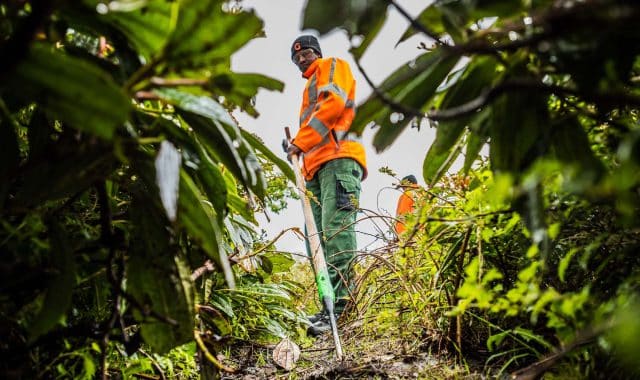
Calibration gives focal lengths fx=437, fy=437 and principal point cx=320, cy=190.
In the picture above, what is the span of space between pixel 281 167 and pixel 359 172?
2.53 m

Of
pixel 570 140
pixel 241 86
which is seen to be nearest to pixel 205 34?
pixel 241 86

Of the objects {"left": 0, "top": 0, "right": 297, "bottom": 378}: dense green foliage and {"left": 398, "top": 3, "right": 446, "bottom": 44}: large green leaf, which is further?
{"left": 398, "top": 3, "right": 446, "bottom": 44}: large green leaf

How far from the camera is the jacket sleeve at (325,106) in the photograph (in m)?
3.24

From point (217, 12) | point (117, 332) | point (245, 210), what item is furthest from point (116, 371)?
point (217, 12)

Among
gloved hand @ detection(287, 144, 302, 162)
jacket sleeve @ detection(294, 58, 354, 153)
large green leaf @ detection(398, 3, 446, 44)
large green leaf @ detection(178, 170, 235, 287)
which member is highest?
jacket sleeve @ detection(294, 58, 354, 153)

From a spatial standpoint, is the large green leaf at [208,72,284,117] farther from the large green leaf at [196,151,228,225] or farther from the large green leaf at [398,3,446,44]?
the large green leaf at [398,3,446,44]

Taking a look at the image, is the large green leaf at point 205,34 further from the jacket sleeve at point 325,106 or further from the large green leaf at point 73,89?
the jacket sleeve at point 325,106

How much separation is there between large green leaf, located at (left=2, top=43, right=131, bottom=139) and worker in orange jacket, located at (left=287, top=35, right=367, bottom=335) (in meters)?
2.55

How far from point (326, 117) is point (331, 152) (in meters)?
0.26

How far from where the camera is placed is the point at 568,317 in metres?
0.63

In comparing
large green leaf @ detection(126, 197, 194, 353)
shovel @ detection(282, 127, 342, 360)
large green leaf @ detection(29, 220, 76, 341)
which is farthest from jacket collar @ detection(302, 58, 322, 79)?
large green leaf @ detection(29, 220, 76, 341)

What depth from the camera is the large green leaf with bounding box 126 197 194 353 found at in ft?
2.12

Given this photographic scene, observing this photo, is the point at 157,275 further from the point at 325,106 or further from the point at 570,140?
the point at 325,106

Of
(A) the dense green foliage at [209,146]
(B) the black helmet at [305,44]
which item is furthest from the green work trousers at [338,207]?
(A) the dense green foliage at [209,146]
